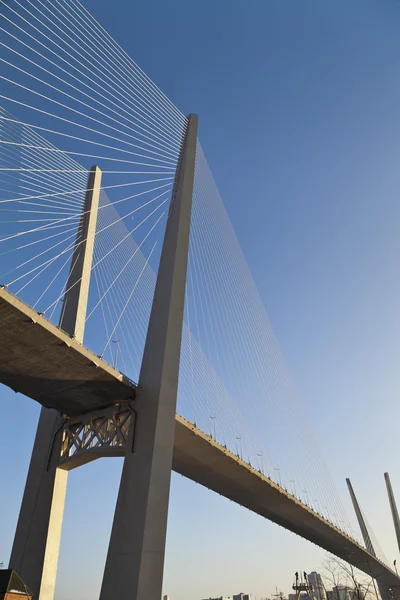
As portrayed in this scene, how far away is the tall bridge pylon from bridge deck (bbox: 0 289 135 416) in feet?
1.99

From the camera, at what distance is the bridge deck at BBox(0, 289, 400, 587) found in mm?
13562

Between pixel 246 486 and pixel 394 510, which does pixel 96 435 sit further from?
pixel 394 510

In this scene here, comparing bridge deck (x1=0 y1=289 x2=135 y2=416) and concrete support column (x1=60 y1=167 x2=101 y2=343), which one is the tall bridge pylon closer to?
concrete support column (x1=60 y1=167 x2=101 y2=343)

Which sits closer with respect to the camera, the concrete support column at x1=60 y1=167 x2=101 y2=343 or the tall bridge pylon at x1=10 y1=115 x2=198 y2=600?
the tall bridge pylon at x1=10 y1=115 x2=198 y2=600

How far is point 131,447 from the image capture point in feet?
48.3

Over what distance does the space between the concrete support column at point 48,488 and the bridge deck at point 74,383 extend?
1.12m

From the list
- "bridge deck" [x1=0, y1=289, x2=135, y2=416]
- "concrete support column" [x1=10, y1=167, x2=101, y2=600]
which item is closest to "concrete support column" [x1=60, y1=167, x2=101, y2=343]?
"concrete support column" [x1=10, y1=167, x2=101, y2=600]

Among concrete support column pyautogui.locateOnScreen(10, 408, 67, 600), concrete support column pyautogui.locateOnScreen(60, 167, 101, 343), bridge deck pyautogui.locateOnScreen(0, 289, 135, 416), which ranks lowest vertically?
concrete support column pyautogui.locateOnScreen(10, 408, 67, 600)

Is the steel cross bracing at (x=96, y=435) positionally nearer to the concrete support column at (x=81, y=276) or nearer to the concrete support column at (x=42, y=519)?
the concrete support column at (x=42, y=519)

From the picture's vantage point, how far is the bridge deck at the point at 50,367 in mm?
13305

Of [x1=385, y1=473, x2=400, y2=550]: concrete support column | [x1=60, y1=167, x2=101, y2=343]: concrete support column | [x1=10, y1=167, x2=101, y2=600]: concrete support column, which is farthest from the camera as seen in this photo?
[x1=385, y1=473, x2=400, y2=550]: concrete support column

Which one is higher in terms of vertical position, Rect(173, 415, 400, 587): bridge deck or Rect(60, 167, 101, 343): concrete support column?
Rect(60, 167, 101, 343): concrete support column

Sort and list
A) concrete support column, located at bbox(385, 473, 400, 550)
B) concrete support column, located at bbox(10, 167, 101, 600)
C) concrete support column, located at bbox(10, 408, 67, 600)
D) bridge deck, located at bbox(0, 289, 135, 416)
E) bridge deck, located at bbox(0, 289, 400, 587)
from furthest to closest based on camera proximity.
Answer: concrete support column, located at bbox(385, 473, 400, 550) < concrete support column, located at bbox(10, 167, 101, 600) < concrete support column, located at bbox(10, 408, 67, 600) < bridge deck, located at bbox(0, 289, 400, 587) < bridge deck, located at bbox(0, 289, 135, 416)

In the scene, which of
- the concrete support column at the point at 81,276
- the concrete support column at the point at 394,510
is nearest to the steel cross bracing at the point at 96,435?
the concrete support column at the point at 81,276
